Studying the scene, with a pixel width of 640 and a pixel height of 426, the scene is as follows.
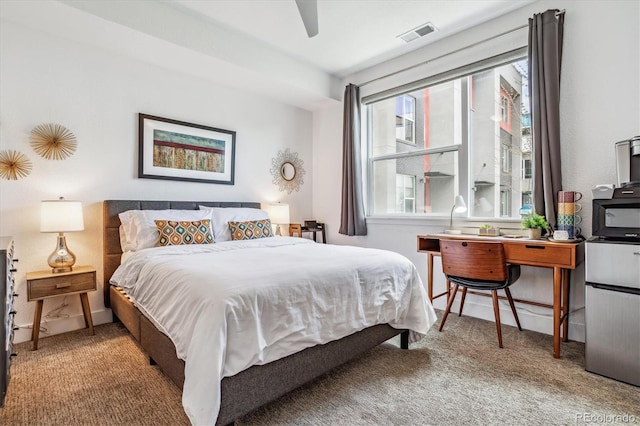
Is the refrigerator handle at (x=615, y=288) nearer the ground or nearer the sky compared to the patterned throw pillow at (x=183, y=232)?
nearer the ground

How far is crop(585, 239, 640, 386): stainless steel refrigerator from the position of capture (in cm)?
187

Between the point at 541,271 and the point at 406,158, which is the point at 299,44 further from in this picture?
the point at 541,271

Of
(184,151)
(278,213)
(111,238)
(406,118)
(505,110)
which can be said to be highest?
(406,118)

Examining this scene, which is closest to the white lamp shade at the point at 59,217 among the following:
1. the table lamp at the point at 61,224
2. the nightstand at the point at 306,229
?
the table lamp at the point at 61,224

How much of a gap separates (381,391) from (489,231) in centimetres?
182

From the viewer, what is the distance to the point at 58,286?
8.09 feet

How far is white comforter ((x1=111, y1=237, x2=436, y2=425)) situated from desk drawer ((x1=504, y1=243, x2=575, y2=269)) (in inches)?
31.7

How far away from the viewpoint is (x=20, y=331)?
2549 millimetres

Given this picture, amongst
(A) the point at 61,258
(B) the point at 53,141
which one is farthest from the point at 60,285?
(B) the point at 53,141

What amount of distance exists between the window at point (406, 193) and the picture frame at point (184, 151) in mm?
1982

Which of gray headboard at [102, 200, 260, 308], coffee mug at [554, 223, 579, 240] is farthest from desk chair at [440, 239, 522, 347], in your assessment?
gray headboard at [102, 200, 260, 308]

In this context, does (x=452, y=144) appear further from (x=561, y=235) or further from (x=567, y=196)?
(x=561, y=235)

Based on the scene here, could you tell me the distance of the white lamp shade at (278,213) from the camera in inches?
157

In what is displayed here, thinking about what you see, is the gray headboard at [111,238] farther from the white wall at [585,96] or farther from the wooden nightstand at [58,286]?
the white wall at [585,96]
